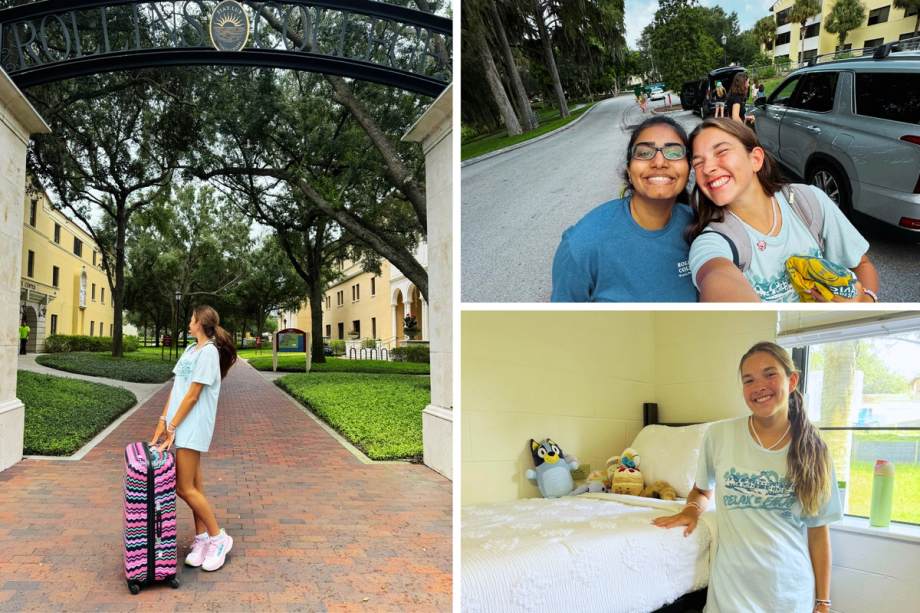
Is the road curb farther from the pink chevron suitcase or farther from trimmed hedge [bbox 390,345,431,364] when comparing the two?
trimmed hedge [bbox 390,345,431,364]

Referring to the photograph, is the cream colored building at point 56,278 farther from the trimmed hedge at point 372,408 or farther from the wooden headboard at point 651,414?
the wooden headboard at point 651,414

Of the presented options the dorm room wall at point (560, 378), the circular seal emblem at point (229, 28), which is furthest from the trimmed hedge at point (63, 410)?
the dorm room wall at point (560, 378)

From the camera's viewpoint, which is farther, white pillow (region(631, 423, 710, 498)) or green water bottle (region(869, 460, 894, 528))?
white pillow (region(631, 423, 710, 498))

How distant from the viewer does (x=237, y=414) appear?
444 inches

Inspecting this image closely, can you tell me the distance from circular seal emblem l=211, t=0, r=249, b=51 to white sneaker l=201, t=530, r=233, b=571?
4359 millimetres

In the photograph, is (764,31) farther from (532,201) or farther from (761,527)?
(761,527)

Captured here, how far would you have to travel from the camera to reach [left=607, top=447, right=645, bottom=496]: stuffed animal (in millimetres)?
2691

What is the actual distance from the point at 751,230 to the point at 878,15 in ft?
2.87

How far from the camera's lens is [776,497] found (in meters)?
1.91

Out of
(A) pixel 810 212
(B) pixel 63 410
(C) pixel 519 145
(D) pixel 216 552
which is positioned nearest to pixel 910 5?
(A) pixel 810 212

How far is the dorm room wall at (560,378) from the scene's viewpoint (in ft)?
7.55

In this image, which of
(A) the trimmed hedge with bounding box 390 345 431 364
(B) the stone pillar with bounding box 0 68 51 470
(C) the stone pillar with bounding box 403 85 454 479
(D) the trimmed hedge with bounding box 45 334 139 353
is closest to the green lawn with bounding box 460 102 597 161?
(C) the stone pillar with bounding box 403 85 454 479

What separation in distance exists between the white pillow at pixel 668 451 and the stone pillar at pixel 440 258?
3.06 metres

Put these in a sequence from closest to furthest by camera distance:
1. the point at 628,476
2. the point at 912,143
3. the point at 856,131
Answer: the point at 912,143 < the point at 856,131 < the point at 628,476
